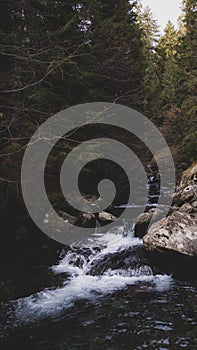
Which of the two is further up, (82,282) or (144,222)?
(144,222)

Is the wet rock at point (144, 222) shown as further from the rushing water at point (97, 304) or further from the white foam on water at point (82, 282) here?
the rushing water at point (97, 304)

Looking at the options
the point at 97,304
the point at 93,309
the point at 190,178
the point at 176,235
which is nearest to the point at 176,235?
the point at 176,235

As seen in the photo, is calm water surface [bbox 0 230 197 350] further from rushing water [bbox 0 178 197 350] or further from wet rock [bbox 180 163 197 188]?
wet rock [bbox 180 163 197 188]

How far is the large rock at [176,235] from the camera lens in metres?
7.50

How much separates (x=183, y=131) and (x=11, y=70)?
11.7 meters

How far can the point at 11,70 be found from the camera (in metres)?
8.12

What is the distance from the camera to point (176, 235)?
7.73m

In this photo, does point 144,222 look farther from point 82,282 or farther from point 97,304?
point 97,304

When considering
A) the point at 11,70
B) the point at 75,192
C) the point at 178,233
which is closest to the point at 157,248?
the point at 178,233

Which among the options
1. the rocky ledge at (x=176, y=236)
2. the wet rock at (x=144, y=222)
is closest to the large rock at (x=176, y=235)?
the rocky ledge at (x=176, y=236)

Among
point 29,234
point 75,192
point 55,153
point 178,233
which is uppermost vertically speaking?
point 55,153

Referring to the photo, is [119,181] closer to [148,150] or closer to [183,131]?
[148,150]

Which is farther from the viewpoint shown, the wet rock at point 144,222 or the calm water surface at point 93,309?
the wet rock at point 144,222

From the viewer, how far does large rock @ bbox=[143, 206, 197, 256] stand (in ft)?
24.6
